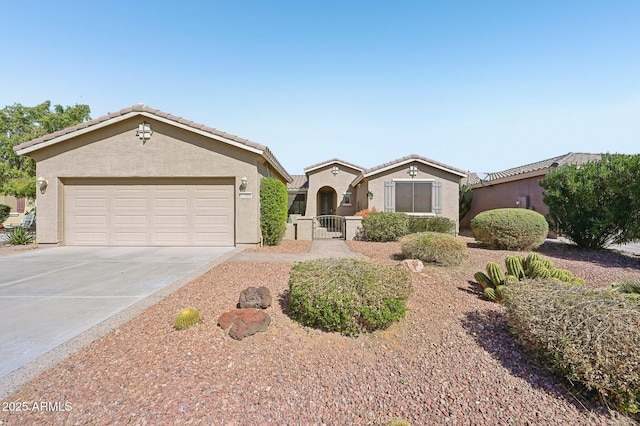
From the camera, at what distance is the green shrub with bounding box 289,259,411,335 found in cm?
357

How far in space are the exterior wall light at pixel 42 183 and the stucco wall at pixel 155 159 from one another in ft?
0.89

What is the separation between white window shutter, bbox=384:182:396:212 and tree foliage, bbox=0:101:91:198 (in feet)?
60.5

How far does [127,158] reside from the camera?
1041 cm

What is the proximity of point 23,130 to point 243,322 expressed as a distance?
2417cm

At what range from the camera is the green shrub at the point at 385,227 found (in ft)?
40.0

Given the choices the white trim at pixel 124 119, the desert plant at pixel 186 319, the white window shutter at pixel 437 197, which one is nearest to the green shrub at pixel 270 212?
the white trim at pixel 124 119

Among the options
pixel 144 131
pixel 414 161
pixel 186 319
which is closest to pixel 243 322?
pixel 186 319

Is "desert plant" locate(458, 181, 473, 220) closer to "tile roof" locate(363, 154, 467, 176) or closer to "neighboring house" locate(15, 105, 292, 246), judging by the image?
"tile roof" locate(363, 154, 467, 176)

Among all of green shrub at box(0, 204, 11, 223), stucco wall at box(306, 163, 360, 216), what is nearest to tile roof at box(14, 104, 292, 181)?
stucco wall at box(306, 163, 360, 216)

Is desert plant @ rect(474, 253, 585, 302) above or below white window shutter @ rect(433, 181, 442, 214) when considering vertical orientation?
below

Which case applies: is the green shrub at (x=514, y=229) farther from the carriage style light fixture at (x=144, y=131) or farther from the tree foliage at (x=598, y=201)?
the carriage style light fixture at (x=144, y=131)

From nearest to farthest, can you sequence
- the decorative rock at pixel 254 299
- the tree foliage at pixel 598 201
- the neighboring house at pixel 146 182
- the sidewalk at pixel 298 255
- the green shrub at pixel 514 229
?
the decorative rock at pixel 254 299 → the sidewalk at pixel 298 255 → the tree foliage at pixel 598 201 → the green shrub at pixel 514 229 → the neighboring house at pixel 146 182

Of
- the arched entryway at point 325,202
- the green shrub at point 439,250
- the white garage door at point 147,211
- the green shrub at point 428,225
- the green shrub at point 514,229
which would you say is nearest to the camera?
the green shrub at point 439,250

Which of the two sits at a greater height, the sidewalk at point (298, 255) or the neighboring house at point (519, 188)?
the neighboring house at point (519, 188)
